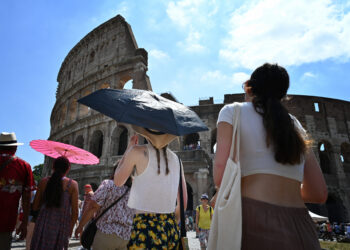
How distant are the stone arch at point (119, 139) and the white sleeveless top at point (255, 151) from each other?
17667 mm

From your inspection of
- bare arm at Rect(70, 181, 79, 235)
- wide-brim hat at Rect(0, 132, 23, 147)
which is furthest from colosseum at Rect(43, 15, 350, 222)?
wide-brim hat at Rect(0, 132, 23, 147)

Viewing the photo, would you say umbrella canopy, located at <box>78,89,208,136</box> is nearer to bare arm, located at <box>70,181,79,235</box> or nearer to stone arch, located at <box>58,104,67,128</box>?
bare arm, located at <box>70,181,79,235</box>

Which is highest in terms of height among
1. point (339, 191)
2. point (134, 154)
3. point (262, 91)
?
point (262, 91)

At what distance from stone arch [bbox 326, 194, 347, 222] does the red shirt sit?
80.6ft

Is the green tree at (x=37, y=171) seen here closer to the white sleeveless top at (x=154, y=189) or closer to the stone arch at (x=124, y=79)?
the stone arch at (x=124, y=79)

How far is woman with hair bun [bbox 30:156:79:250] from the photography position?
290 cm

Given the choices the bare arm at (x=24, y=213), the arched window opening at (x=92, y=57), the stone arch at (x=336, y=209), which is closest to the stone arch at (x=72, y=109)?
the arched window opening at (x=92, y=57)

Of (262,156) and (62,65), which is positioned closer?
(262,156)

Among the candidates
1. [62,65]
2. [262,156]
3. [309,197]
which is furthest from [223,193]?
[62,65]

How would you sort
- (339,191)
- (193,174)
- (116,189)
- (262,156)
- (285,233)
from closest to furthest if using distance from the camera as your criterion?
(285,233) < (262,156) < (116,189) < (193,174) < (339,191)

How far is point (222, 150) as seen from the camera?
1.43 metres

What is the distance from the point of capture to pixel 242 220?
4.24 ft

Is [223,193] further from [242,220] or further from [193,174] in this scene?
[193,174]

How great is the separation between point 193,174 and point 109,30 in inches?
713
